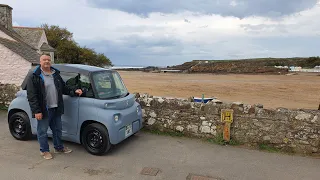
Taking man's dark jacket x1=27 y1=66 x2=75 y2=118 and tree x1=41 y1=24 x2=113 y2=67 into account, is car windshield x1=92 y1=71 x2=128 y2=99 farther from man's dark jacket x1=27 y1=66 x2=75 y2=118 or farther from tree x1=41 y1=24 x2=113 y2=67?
tree x1=41 y1=24 x2=113 y2=67

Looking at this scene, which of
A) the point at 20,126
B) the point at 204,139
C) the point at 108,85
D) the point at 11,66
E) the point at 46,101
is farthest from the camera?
the point at 11,66

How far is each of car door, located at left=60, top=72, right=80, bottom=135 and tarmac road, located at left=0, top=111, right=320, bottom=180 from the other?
45cm

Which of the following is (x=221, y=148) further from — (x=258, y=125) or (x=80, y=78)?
(x=80, y=78)

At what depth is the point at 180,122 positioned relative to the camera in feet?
20.5

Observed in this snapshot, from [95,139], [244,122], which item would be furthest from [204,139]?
[95,139]

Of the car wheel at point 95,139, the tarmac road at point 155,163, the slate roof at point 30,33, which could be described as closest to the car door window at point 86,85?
the car wheel at point 95,139

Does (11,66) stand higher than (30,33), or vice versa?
(30,33)

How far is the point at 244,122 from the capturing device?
566 cm

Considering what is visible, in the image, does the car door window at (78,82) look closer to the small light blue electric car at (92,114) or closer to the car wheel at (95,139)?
the small light blue electric car at (92,114)

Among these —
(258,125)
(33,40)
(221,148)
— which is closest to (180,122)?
(221,148)

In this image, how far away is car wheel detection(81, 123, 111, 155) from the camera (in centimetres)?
486

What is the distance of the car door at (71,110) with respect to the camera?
507cm

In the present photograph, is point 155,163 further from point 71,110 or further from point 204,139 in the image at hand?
point 71,110

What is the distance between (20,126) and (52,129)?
1.20 metres
